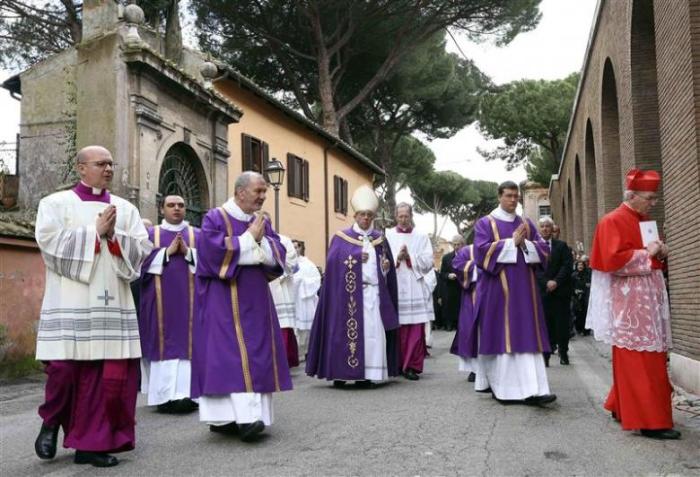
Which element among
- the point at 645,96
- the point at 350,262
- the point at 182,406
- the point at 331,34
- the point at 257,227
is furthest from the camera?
the point at 331,34

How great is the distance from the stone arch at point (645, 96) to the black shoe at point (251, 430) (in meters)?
8.87

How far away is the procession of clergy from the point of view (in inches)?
201

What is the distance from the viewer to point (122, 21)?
13.4 meters

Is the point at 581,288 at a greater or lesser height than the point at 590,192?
lesser

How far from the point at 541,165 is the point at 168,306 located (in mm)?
47922

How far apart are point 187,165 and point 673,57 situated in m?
9.16

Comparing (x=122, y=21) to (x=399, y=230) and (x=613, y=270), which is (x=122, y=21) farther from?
(x=613, y=270)

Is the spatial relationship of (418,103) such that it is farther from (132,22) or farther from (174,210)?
(174,210)

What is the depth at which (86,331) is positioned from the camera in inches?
200

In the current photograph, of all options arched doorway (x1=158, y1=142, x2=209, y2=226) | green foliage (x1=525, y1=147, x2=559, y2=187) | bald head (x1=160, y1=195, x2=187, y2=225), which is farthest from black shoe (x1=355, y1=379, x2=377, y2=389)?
green foliage (x1=525, y1=147, x2=559, y2=187)

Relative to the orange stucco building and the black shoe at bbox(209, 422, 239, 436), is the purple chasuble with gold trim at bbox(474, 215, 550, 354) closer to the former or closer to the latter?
the black shoe at bbox(209, 422, 239, 436)

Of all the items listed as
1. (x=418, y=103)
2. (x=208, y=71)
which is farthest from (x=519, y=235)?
(x=418, y=103)

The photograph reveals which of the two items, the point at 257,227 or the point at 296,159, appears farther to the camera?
the point at 296,159

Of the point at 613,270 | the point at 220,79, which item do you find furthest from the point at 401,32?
the point at 613,270
